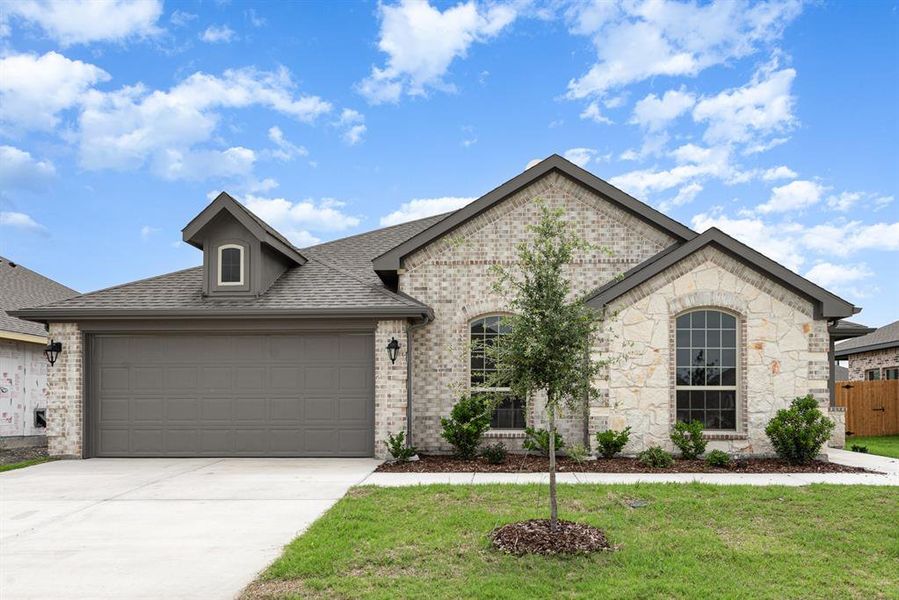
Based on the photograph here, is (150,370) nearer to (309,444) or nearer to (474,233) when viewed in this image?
(309,444)

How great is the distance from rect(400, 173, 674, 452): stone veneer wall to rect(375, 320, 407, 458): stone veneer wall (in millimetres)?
927

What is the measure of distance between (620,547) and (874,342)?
22.6 meters

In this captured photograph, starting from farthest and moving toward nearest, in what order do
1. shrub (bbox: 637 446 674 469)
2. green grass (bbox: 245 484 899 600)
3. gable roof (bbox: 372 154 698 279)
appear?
gable roof (bbox: 372 154 698 279) < shrub (bbox: 637 446 674 469) < green grass (bbox: 245 484 899 600)

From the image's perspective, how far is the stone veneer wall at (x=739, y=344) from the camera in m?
12.2

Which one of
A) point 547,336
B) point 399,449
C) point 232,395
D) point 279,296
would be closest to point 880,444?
point 399,449

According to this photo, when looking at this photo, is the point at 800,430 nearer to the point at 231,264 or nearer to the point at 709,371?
the point at 709,371

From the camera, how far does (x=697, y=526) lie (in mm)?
7523

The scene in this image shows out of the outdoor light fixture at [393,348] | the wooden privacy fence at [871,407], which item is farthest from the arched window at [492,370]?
the wooden privacy fence at [871,407]

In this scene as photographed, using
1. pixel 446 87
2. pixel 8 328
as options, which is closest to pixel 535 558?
pixel 446 87

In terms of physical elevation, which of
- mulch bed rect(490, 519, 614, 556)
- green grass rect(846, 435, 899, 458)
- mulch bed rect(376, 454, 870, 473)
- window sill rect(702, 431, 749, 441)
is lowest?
green grass rect(846, 435, 899, 458)

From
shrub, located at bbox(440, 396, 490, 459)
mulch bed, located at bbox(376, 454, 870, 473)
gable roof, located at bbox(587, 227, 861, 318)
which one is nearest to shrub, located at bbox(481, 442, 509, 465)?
mulch bed, located at bbox(376, 454, 870, 473)

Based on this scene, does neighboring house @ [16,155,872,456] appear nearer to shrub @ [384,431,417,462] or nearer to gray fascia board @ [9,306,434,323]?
gray fascia board @ [9,306,434,323]

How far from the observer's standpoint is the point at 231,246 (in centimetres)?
1374

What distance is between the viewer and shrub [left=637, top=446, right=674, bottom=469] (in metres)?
11.4
